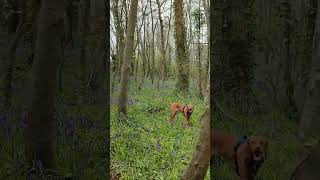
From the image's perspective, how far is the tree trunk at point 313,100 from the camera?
1853 millimetres

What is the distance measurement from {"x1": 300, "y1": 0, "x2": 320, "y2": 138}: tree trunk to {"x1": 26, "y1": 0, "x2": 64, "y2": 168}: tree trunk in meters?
1.26

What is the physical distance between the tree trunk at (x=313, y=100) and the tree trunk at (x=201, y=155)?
18.4 inches

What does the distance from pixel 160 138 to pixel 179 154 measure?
71 cm

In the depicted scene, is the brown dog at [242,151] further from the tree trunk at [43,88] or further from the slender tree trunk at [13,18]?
the slender tree trunk at [13,18]

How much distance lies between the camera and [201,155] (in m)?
2.11

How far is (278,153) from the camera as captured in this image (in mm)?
2000

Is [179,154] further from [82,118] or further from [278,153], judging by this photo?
[278,153]

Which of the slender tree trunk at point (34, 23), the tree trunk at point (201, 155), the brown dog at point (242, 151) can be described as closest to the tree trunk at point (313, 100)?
the brown dog at point (242, 151)

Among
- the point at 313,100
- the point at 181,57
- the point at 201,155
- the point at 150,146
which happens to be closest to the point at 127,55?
the point at 150,146

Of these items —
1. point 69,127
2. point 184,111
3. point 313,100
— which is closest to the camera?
point 313,100

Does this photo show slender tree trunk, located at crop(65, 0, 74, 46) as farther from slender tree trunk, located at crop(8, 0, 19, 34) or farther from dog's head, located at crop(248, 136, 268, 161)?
dog's head, located at crop(248, 136, 268, 161)

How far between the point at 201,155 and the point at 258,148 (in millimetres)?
298

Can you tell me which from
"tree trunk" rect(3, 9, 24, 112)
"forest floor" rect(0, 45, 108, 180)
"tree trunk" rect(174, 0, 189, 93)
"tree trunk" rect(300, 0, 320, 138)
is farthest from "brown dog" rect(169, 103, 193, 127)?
"tree trunk" rect(174, 0, 189, 93)

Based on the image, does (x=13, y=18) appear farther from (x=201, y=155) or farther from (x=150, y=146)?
(x=150, y=146)
